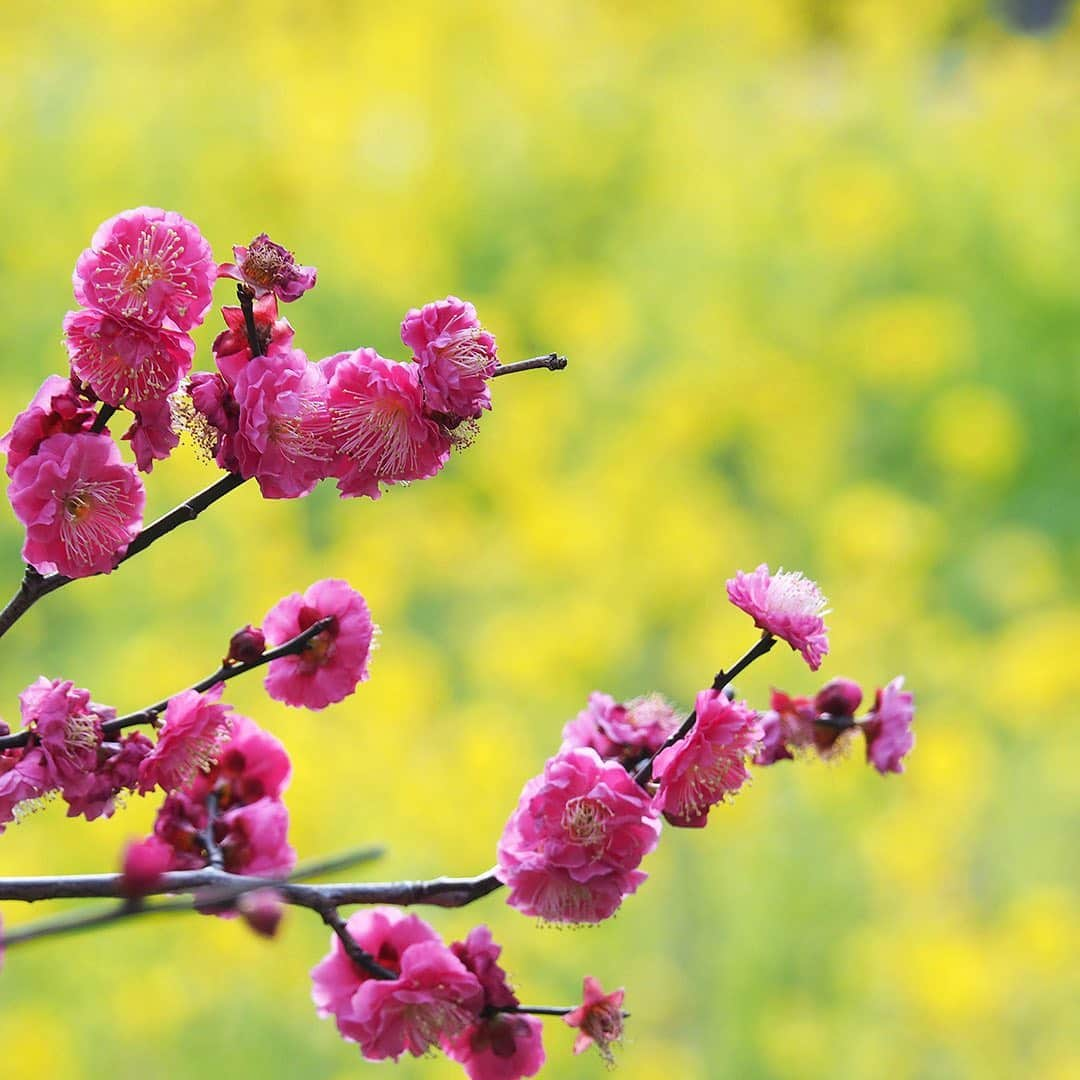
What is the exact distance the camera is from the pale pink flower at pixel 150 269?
515 millimetres

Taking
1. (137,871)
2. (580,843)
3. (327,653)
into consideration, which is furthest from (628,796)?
(137,871)

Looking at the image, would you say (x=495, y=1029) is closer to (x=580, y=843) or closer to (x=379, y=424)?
(x=580, y=843)

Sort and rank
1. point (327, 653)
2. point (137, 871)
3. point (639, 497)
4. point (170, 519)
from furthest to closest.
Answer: point (639, 497) → point (327, 653) → point (170, 519) → point (137, 871)

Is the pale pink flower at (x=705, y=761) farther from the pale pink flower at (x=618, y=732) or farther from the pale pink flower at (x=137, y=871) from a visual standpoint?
the pale pink flower at (x=137, y=871)

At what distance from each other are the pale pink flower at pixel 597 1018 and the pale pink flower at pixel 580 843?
6 cm

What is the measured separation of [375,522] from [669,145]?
151 centimetres

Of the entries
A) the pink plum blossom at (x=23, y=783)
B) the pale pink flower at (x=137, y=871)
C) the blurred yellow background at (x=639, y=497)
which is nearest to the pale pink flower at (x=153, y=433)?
the pink plum blossom at (x=23, y=783)

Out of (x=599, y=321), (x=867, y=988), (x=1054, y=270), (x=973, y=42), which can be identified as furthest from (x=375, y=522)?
(x=973, y=42)

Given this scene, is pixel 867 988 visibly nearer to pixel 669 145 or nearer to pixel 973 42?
pixel 669 145

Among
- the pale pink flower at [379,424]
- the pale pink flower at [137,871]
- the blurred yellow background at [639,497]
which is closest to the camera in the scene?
the pale pink flower at [137,871]

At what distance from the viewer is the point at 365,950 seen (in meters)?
0.61

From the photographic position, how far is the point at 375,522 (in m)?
2.74

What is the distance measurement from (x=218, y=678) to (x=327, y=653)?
0.17 feet

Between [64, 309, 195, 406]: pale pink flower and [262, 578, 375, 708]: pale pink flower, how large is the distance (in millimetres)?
113
